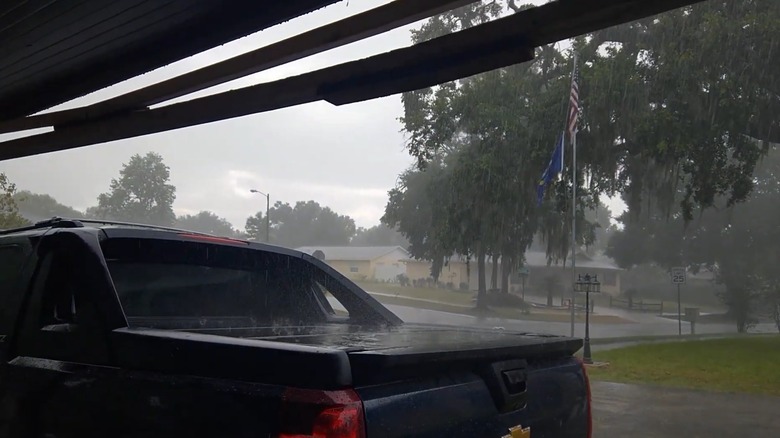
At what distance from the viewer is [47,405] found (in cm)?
299

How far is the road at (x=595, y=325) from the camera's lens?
24.8 metres

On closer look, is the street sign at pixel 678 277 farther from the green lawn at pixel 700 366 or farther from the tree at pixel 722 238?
the tree at pixel 722 238

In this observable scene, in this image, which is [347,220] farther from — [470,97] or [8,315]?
[8,315]

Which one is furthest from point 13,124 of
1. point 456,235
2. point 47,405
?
point 456,235

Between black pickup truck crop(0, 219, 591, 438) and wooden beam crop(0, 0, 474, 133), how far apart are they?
1.22m

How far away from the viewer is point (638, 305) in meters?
47.5

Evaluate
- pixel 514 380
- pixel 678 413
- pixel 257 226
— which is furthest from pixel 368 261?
pixel 514 380

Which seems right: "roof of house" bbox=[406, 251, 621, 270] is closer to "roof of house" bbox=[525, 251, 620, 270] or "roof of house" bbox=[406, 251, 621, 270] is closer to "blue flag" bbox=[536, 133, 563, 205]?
"roof of house" bbox=[525, 251, 620, 270]

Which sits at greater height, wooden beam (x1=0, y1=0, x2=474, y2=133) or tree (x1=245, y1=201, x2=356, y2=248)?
tree (x1=245, y1=201, x2=356, y2=248)

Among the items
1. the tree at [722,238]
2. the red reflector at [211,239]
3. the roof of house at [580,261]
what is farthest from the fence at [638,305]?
the red reflector at [211,239]

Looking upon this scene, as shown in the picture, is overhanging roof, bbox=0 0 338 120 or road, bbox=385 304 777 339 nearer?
overhanging roof, bbox=0 0 338 120

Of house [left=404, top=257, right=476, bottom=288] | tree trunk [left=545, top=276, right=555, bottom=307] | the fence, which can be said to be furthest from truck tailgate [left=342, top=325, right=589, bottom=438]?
the fence

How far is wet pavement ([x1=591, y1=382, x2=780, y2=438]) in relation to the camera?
32.3 ft

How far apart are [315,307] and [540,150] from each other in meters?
15.6
